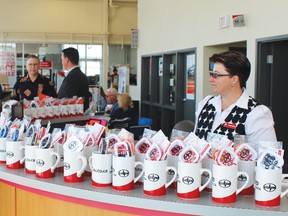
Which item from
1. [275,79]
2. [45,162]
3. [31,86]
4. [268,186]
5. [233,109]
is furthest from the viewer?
[275,79]

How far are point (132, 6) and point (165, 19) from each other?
4.70 meters

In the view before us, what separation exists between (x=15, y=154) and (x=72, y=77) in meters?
2.91

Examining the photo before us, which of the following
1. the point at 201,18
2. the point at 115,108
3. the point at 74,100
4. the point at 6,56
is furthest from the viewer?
the point at 6,56

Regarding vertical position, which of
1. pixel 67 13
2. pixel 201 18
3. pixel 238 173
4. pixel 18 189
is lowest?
pixel 18 189

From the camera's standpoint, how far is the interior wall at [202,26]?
5660mm

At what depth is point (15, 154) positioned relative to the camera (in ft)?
7.37

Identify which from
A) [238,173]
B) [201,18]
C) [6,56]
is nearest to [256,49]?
[201,18]

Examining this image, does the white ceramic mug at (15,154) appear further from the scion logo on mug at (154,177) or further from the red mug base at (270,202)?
the red mug base at (270,202)

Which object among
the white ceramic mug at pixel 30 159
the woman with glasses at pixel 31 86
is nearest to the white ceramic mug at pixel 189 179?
the white ceramic mug at pixel 30 159

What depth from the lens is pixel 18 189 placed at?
7.27ft

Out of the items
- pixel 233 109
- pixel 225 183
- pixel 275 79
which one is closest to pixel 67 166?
pixel 225 183

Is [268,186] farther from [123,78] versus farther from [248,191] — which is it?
[123,78]

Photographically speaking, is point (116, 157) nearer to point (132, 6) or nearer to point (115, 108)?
point (115, 108)

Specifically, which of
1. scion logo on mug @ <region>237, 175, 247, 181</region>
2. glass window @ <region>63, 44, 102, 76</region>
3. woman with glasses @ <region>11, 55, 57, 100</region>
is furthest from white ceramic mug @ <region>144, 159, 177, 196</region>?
glass window @ <region>63, 44, 102, 76</region>
